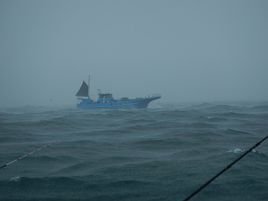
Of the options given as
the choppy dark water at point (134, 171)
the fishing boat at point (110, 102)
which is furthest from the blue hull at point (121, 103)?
the choppy dark water at point (134, 171)

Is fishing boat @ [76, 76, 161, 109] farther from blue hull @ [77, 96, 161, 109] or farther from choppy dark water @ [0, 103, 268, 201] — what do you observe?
choppy dark water @ [0, 103, 268, 201]

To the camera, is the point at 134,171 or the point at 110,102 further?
the point at 110,102

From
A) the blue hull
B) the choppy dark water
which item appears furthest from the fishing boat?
the choppy dark water

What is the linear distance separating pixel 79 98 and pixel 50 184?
67435mm

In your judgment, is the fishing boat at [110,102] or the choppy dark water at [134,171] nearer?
the choppy dark water at [134,171]

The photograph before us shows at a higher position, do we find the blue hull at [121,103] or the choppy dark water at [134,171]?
the blue hull at [121,103]

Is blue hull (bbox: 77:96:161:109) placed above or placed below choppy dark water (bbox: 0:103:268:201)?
above

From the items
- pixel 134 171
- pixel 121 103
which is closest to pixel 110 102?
pixel 121 103

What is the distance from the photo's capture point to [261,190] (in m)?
Result: 7.89

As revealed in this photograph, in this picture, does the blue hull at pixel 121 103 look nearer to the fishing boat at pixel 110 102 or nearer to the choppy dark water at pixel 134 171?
the fishing boat at pixel 110 102

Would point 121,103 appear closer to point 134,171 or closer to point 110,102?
point 110,102

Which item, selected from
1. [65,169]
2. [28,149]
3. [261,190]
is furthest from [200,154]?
[28,149]

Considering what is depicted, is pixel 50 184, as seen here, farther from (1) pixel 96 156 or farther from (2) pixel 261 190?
(2) pixel 261 190

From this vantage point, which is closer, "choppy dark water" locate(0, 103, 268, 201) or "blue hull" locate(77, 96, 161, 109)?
"choppy dark water" locate(0, 103, 268, 201)
